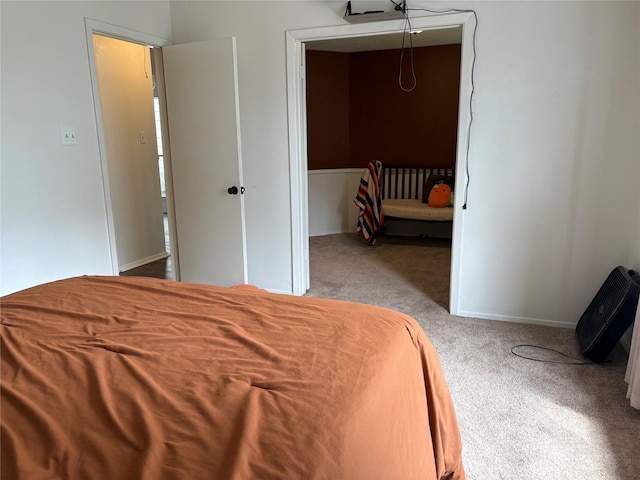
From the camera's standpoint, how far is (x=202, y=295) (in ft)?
5.72

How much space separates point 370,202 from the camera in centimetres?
539

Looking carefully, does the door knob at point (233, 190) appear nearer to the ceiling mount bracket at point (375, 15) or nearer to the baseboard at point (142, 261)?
the ceiling mount bracket at point (375, 15)

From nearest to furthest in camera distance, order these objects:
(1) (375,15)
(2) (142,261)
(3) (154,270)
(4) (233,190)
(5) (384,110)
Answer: (1) (375,15) → (4) (233,190) → (3) (154,270) → (2) (142,261) → (5) (384,110)

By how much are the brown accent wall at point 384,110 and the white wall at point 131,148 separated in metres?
2.17

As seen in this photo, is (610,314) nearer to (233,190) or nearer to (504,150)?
(504,150)

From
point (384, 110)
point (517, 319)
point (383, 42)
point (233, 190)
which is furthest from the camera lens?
point (384, 110)

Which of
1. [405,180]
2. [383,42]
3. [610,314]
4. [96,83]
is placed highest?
[383,42]

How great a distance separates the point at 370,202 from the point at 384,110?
1.65 m

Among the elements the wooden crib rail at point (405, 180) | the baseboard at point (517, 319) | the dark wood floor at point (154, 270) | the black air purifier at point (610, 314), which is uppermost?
the wooden crib rail at point (405, 180)

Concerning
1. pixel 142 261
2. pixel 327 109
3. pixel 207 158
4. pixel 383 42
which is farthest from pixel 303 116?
pixel 327 109

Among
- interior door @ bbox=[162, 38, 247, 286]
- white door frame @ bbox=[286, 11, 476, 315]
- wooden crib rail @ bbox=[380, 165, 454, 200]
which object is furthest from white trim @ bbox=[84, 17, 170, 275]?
wooden crib rail @ bbox=[380, 165, 454, 200]

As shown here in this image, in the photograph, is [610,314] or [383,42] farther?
[383,42]

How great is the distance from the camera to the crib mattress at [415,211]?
17.5 feet

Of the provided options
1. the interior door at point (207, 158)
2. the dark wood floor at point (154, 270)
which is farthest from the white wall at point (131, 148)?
the interior door at point (207, 158)
